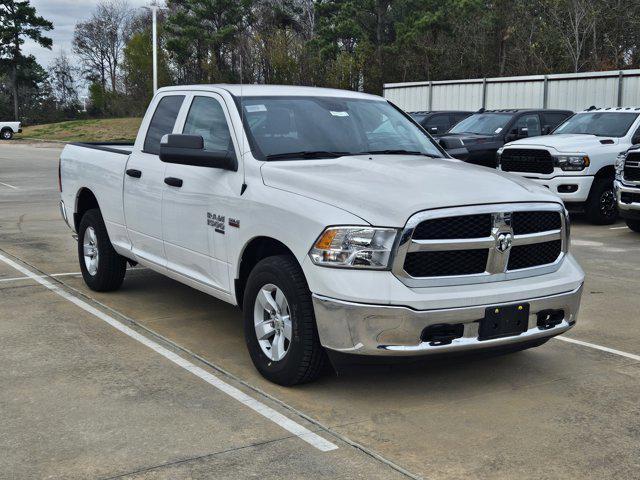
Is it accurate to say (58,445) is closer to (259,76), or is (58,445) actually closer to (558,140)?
(558,140)

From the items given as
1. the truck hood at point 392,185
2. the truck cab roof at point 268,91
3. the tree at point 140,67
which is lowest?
the truck hood at point 392,185

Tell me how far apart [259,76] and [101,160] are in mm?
42014

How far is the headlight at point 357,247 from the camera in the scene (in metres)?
4.66

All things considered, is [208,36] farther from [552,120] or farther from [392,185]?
[392,185]

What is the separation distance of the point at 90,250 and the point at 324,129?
10.3 ft

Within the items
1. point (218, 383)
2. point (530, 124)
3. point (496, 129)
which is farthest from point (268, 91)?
point (530, 124)

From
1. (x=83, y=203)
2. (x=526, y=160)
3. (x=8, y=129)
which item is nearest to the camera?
(x=83, y=203)

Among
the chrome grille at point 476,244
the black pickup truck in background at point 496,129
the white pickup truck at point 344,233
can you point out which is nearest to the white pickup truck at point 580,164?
the black pickup truck in background at point 496,129

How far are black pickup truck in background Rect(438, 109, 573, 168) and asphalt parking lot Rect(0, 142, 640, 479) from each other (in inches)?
370

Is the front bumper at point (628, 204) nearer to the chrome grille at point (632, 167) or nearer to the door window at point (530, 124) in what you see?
the chrome grille at point (632, 167)

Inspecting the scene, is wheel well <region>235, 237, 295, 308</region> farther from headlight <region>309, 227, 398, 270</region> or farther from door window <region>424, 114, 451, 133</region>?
door window <region>424, 114, 451, 133</region>

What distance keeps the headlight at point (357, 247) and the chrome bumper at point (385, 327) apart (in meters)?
0.23

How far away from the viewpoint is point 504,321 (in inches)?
192

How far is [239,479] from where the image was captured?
12.9 ft
